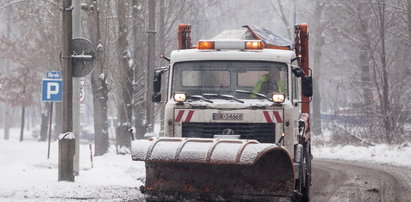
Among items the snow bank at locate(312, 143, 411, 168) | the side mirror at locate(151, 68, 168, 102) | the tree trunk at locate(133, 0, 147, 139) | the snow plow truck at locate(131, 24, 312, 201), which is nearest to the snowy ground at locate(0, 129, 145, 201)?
the side mirror at locate(151, 68, 168, 102)

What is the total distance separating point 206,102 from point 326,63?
45971 mm

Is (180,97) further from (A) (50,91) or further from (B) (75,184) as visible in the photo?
(A) (50,91)

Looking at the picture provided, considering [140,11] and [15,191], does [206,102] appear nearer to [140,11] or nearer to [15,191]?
[15,191]

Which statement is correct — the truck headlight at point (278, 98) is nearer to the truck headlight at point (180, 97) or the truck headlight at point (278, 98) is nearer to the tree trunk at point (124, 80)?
the truck headlight at point (180, 97)

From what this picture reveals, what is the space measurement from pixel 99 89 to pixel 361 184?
36.6 ft

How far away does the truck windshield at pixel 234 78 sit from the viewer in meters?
10.6

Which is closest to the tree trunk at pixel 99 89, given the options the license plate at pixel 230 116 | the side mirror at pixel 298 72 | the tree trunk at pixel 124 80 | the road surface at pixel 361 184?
the tree trunk at pixel 124 80

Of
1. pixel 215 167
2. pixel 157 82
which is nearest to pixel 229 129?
pixel 215 167

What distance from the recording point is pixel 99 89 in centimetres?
2375

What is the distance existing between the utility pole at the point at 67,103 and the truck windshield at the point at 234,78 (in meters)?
3.75

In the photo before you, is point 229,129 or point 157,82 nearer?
point 229,129

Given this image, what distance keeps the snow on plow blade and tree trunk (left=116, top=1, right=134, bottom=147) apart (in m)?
14.8

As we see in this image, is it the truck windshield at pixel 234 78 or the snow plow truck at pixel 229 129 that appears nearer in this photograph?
the snow plow truck at pixel 229 129

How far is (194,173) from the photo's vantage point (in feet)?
31.0
